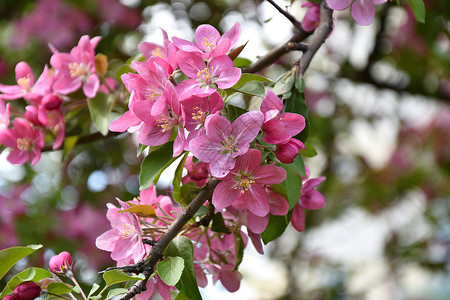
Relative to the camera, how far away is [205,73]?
64 cm

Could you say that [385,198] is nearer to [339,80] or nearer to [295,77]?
[339,80]

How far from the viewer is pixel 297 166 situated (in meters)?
0.65

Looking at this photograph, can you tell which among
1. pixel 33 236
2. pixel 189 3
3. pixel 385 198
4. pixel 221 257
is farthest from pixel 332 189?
pixel 221 257

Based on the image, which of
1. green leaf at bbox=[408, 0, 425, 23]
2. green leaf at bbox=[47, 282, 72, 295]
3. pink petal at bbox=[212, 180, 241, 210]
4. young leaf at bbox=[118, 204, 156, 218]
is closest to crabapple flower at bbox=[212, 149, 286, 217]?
pink petal at bbox=[212, 180, 241, 210]

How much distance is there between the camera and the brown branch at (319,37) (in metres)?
0.73

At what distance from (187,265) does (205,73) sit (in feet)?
0.79

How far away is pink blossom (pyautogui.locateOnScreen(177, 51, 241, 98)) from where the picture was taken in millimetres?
628

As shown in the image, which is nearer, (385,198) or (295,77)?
(295,77)

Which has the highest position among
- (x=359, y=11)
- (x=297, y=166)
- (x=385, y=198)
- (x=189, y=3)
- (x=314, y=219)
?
(x=359, y=11)

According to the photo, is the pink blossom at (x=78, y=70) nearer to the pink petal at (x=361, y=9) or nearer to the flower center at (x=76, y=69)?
the flower center at (x=76, y=69)

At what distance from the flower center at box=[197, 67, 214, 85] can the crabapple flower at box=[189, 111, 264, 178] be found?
7 centimetres

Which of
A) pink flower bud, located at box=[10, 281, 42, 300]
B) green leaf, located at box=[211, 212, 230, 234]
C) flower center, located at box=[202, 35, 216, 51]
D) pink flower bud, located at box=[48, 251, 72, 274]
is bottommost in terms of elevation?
pink flower bud, located at box=[48, 251, 72, 274]

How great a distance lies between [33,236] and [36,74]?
0.58 metres

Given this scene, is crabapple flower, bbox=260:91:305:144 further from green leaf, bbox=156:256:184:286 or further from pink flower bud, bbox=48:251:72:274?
pink flower bud, bbox=48:251:72:274
